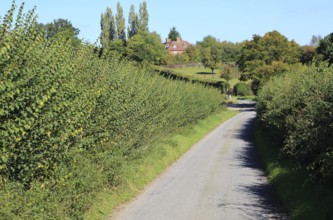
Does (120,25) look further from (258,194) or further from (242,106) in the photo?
(258,194)

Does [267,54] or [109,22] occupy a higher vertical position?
[109,22]

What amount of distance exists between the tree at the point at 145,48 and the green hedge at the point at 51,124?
64084 mm

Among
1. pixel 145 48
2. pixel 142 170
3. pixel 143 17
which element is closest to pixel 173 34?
pixel 143 17

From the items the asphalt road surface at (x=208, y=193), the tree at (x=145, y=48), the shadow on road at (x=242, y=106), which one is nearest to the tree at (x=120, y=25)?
the tree at (x=145, y=48)

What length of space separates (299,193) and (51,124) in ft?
26.2

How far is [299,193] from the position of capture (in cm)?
1236

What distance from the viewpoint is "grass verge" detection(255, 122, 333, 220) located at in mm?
10328

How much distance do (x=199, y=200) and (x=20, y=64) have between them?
7769 millimetres

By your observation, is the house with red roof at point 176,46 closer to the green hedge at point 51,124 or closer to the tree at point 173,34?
the tree at point 173,34

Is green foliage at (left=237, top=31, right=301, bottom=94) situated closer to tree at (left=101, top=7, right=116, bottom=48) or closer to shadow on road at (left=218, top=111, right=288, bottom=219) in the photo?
shadow on road at (left=218, top=111, right=288, bottom=219)

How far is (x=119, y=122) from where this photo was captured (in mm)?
12805

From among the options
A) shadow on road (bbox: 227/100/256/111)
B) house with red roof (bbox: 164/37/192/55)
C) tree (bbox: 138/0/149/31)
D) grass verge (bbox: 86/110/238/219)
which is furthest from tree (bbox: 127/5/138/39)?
grass verge (bbox: 86/110/238/219)

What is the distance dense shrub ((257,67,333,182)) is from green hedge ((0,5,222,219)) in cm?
604

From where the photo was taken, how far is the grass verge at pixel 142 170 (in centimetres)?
1168
